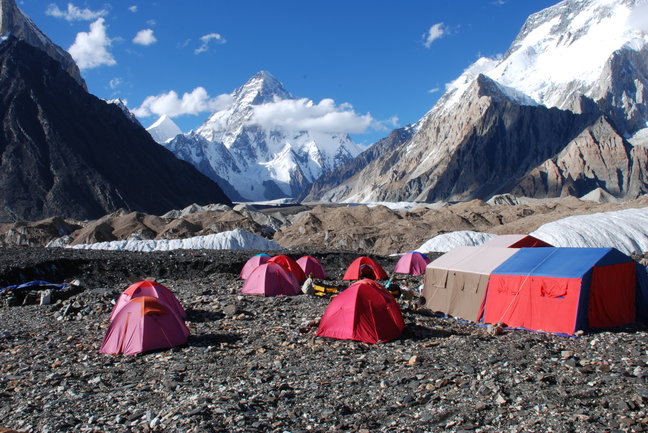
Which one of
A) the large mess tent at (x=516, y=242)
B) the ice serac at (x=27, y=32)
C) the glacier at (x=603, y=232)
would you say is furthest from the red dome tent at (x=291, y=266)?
the ice serac at (x=27, y=32)

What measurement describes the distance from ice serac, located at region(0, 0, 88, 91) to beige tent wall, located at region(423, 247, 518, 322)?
135m

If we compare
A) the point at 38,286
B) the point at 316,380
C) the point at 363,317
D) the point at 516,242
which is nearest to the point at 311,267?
the point at 516,242

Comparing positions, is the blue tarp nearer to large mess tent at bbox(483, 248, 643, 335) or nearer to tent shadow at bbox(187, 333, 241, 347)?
tent shadow at bbox(187, 333, 241, 347)

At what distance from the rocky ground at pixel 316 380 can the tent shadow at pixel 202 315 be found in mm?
94

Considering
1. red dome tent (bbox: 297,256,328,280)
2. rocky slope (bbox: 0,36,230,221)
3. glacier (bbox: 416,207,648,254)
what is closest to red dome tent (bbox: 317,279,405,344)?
red dome tent (bbox: 297,256,328,280)

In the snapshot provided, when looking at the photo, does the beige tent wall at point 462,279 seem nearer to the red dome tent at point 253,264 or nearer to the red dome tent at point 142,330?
the red dome tent at point 142,330

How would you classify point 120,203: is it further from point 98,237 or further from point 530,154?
point 530,154

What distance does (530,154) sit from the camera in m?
196

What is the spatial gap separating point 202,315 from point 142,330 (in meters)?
4.23

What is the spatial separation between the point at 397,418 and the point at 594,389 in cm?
319

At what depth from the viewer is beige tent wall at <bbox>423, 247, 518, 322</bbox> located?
14.9 meters

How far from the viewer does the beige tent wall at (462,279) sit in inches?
586

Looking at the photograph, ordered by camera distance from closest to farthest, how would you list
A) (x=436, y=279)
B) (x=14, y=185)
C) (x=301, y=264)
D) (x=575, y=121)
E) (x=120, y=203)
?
(x=436, y=279) → (x=301, y=264) → (x=14, y=185) → (x=120, y=203) → (x=575, y=121)

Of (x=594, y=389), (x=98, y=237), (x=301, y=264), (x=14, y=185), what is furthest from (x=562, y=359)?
(x=14, y=185)
